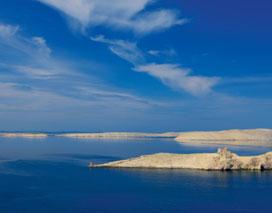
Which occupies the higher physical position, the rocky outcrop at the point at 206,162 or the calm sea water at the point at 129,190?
the rocky outcrop at the point at 206,162

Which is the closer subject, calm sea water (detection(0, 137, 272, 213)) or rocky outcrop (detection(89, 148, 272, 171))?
calm sea water (detection(0, 137, 272, 213))

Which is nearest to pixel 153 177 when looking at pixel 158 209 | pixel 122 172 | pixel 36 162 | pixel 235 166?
pixel 122 172

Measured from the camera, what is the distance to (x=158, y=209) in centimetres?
7175

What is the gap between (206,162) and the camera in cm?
12344

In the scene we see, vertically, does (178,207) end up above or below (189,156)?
below

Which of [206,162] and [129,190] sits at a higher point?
[206,162]

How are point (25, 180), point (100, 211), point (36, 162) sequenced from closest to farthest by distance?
point (100, 211), point (25, 180), point (36, 162)

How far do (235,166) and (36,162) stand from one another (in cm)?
5684

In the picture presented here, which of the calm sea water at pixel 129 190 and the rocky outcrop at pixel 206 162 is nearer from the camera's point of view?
the calm sea water at pixel 129 190

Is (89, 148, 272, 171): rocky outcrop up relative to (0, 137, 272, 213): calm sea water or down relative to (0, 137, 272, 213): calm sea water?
up

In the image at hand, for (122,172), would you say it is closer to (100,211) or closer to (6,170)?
(6,170)

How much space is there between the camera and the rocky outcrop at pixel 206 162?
12312 centimetres

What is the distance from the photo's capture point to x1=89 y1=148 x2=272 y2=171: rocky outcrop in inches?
4847

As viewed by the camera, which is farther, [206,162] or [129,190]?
[206,162]
